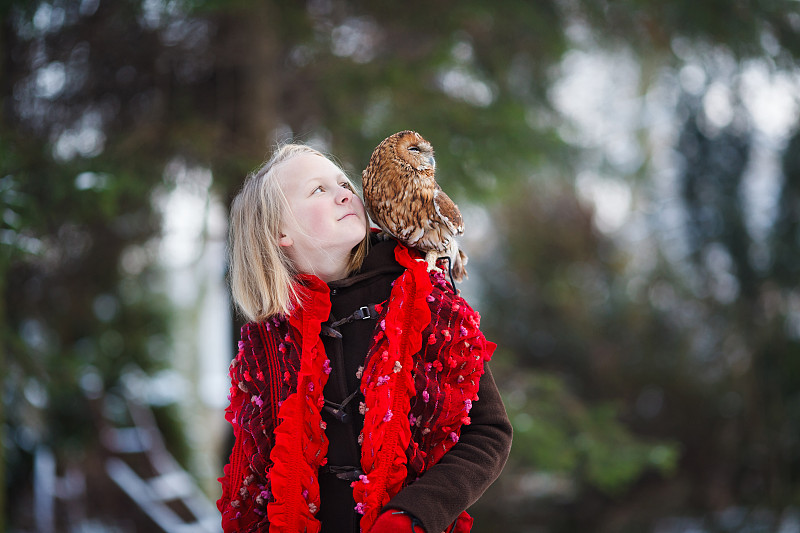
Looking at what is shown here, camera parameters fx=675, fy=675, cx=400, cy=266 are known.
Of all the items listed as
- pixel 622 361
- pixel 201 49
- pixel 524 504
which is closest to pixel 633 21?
pixel 201 49

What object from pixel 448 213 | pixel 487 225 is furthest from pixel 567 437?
pixel 448 213

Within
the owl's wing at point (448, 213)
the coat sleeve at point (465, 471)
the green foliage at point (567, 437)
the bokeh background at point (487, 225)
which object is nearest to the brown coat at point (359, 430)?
the coat sleeve at point (465, 471)

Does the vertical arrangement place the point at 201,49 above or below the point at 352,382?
above

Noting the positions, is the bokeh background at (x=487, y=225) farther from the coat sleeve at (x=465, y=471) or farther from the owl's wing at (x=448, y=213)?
the coat sleeve at (x=465, y=471)

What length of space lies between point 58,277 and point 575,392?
3.49 metres

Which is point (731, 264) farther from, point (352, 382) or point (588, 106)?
point (352, 382)

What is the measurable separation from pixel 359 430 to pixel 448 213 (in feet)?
1.29

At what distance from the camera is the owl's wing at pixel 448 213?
3.63ft

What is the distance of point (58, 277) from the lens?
12.4 ft

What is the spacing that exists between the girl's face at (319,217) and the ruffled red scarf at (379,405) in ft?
0.17

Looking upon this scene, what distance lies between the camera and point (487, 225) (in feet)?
17.8

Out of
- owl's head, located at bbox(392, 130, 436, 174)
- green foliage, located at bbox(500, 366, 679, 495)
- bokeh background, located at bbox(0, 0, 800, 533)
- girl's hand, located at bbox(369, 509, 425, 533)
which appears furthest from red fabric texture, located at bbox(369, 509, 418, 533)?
green foliage, located at bbox(500, 366, 679, 495)

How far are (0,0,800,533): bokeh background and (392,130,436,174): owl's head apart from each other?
1542mm

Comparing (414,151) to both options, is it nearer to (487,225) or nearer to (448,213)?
(448,213)
